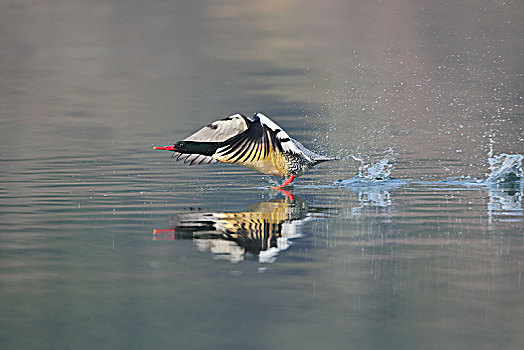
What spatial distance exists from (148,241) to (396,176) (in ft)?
13.9

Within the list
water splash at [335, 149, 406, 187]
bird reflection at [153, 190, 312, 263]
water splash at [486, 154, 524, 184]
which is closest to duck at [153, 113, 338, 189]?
water splash at [335, 149, 406, 187]

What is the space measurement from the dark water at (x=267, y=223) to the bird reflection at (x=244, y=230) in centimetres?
3

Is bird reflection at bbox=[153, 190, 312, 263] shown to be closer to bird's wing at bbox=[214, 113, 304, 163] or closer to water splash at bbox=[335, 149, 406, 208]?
water splash at bbox=[335, 149, 406, 208]

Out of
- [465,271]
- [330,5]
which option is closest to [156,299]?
[465,271]

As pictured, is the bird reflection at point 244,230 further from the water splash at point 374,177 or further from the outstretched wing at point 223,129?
the water splash at point 374,177

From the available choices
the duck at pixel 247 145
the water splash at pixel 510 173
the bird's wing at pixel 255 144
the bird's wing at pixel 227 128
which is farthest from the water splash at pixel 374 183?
the bird's wing at pixel 227 128

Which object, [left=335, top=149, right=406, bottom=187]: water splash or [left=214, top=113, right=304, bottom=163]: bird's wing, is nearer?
[left=214, top=113, right=304, bottom=163]: bird's wing

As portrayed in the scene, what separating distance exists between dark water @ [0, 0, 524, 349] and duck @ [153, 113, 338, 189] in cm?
32

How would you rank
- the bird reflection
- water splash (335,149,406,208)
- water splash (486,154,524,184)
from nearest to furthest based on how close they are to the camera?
the bird reflection, water splash (335,149,406,208), water splash (486,154,524,184)

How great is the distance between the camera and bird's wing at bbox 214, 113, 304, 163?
956 cm

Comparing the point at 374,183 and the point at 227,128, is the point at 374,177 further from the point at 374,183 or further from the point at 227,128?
the point at 227,128

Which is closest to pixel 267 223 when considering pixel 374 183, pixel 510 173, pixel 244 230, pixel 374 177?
pixel 244 230

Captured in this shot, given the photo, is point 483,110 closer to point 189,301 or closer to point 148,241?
point 148,241

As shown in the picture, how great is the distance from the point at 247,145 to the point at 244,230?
223cm
